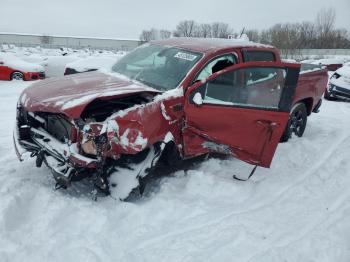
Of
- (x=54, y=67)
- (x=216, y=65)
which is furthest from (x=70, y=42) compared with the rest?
(x=216, y=65)

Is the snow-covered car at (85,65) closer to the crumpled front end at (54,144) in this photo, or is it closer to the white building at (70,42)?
the crumpled front end at (54,144)

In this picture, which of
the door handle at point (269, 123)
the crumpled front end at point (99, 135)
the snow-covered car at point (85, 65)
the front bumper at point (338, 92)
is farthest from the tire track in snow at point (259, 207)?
the snow-covered car at point (85, 65)

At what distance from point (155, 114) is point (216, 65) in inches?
52.5

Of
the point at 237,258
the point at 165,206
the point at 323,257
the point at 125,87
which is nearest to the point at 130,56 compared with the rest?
the point at 125,87

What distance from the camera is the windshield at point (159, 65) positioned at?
4.39 m

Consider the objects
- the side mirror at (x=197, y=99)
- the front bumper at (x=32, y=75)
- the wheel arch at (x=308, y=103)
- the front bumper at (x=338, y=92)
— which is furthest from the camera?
the front bumper at (x=32, y=75)

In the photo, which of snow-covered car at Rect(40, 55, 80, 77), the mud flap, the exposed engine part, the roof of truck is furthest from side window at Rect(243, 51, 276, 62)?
snow-covered car at Rect(40, 55, 80, 77)

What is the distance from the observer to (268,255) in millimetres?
3189

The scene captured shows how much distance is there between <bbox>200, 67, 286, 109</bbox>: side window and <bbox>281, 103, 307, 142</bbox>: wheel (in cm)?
209

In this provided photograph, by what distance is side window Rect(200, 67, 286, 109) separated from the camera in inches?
163

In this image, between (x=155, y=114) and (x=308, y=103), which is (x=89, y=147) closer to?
(x=155, y=114)

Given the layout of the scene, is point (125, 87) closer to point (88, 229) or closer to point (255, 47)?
point (88, 229)

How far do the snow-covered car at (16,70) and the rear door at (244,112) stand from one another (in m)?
Answer: 10.5

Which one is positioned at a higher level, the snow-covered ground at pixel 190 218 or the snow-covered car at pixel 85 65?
the snow-covered car at pixel 85 65
